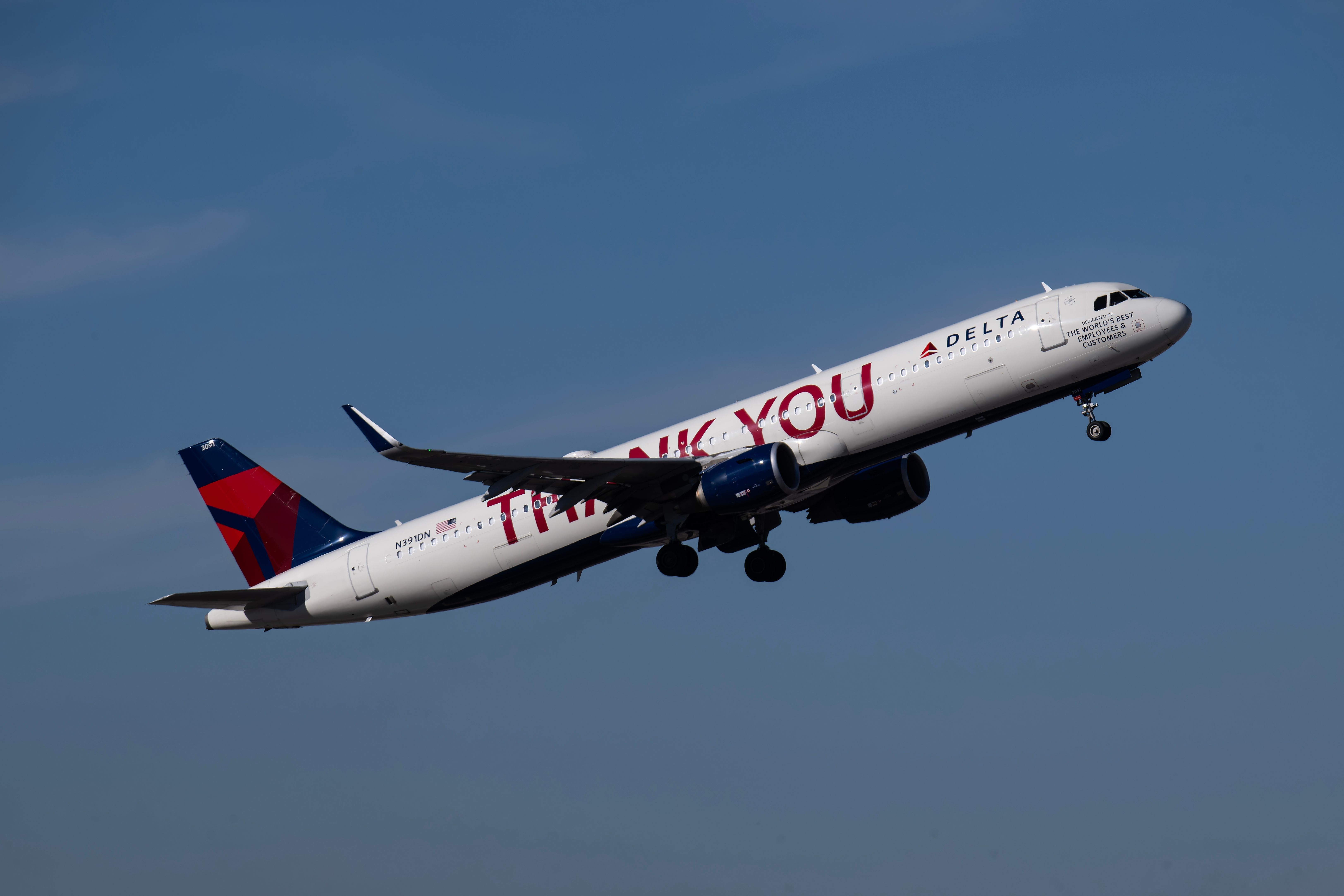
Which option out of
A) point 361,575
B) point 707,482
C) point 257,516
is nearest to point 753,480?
point 707,482

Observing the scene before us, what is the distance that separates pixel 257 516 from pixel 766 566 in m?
19.0

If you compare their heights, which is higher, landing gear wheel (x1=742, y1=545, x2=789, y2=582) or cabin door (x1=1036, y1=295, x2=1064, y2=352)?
cabin door (x1=1036, y1=295, x2=1064, y2=352)

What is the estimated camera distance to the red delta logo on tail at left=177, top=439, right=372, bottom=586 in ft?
169

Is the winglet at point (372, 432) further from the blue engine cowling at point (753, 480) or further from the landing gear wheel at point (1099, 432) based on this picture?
the landing gear wheel at point (1099, 432)

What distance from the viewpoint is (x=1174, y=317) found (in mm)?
38656

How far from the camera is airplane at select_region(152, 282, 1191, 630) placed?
129 ft

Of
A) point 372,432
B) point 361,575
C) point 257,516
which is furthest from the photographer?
point 257,516

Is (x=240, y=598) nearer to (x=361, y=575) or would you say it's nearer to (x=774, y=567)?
(x=361, y=575)

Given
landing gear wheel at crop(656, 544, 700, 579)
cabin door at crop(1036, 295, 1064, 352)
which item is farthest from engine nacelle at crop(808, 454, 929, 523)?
cabin door at crop(1036, 295, 1064, 352)

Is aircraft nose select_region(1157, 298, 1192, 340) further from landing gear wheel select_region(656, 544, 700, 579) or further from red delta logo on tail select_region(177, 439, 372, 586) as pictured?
red delta logo on tail select_region(177, 439, 372, 586)

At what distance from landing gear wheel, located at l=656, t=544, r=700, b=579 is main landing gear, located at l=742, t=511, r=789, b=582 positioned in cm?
379

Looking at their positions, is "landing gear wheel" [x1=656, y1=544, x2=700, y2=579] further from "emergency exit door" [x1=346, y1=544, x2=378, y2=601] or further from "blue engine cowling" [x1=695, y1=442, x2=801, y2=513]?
"emergency exit door" [x1=346, y1=544, x2=378, y2=601]

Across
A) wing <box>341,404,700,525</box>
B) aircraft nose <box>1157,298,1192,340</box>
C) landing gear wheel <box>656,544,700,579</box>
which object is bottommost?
landing gear wheel <box>656,544,700,579</box>

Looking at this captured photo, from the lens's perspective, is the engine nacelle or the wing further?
the engine nacelle
